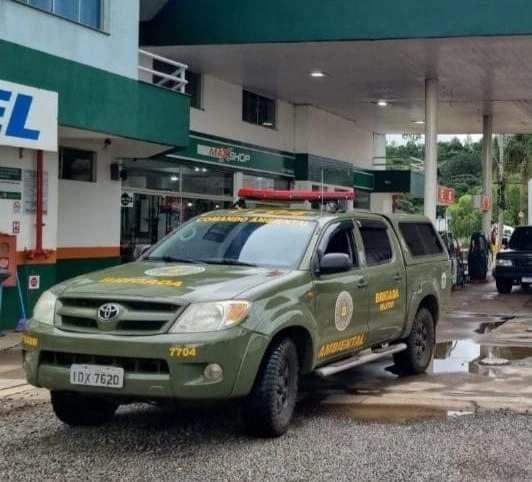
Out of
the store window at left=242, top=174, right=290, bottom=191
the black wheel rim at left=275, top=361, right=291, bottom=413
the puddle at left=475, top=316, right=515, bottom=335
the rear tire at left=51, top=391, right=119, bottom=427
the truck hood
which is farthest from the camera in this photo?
the store window at left=242, top=174, right=290, bottom=191

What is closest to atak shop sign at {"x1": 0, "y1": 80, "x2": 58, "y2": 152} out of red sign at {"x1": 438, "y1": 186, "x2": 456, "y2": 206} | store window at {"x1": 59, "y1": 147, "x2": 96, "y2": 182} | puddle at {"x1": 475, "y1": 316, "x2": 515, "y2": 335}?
store window at {"x1": 59, "y1": 147, "x2": 96, "y2": 182}

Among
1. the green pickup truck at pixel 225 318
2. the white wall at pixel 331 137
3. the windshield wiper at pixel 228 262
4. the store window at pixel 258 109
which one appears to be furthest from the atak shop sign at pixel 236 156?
the windshield wiper at pixel 228 262

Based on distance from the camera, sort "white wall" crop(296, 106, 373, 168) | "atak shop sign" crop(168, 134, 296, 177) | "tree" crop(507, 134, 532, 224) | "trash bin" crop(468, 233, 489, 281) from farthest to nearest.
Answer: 1. "tree" crop(507, 134, 532, 224)
2. "trash bin" crop(468, 233, 489, 281)
3. "white wall" crop(296, 106, 373, 168)
4. "atak shop sign" crop(168, 134, 296, 177)

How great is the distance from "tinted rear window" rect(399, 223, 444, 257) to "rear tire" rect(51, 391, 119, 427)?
3.91 m

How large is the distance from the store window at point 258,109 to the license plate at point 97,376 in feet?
51.8

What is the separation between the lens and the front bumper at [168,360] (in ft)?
19.4

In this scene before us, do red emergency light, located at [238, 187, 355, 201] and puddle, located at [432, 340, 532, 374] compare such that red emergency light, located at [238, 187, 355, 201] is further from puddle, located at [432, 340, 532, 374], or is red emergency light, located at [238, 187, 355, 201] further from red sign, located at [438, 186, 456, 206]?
red sign, located at [438, 186, 456, 206]

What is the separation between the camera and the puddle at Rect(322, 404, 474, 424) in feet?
24.2

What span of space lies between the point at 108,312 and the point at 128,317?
0.56 feet

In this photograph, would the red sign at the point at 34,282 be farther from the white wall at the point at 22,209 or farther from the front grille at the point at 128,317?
the front grille at the point at 128,317

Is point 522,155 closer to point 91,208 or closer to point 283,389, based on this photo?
point 91,208

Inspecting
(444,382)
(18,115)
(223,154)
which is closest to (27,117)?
(18,115)

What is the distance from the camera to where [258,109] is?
2230 cm

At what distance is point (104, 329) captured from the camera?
20.0 ft
